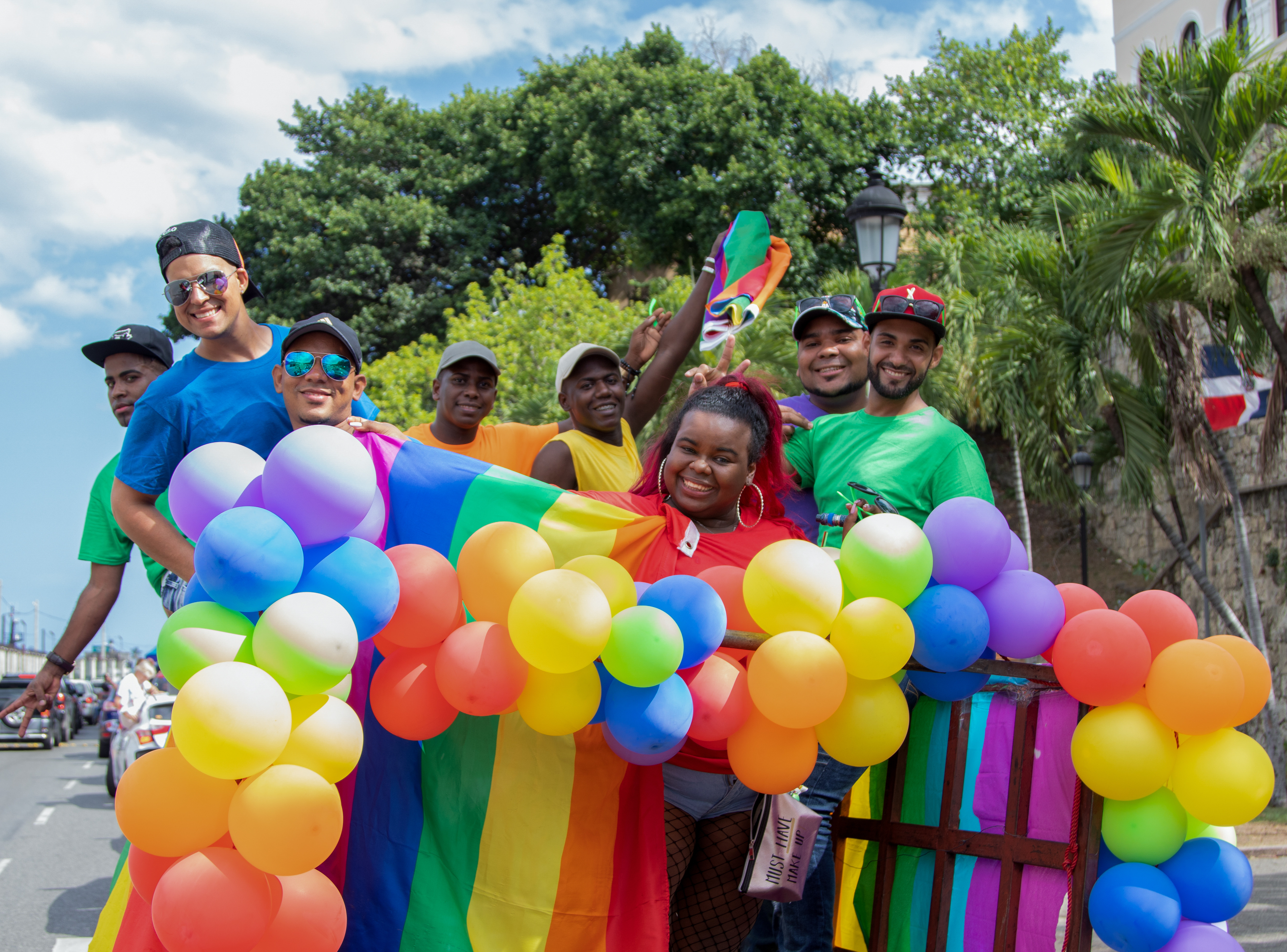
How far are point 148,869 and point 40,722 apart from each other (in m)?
24.9

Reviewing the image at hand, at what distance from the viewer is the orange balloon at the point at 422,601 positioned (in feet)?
8.33

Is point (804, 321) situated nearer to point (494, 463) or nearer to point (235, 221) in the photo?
point (494, 463)

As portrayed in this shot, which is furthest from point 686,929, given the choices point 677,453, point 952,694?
point 677,453

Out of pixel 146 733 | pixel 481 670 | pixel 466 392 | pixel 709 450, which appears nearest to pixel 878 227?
pixel 466 392

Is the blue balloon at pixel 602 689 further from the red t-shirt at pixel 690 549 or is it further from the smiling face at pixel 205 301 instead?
the smiling face at pixel 205 301

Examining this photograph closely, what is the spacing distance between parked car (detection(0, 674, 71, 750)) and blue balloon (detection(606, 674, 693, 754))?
17.7 metres

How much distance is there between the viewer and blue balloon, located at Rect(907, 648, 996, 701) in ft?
9.55

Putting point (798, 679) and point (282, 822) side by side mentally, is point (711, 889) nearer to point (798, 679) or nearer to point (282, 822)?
point (798, 679)

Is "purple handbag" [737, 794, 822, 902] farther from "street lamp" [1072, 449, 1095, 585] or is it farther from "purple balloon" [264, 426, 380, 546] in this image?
"street lamp" [1072, 449, 1095, 585]

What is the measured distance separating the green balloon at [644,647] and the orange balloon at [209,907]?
89 cm

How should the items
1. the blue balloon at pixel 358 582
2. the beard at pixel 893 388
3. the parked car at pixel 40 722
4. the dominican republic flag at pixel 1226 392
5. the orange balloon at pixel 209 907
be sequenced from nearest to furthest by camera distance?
the orange balloon at pixel 209 907
the blue balloon at pixel 358 582
the beard at pixel 893 388
the dominican republic flag at pixel 1226 392
the parked car at pixel 40 722

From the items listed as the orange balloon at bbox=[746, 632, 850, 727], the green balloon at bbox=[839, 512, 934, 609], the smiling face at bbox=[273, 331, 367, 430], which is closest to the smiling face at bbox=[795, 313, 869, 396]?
the green balloon at bbox=[839, 512, 934, 609]

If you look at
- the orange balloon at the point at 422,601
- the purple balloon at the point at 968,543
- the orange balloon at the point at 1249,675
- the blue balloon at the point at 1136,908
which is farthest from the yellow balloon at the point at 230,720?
the orange balloon at the point at 1249,675

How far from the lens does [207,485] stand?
2.48 m
